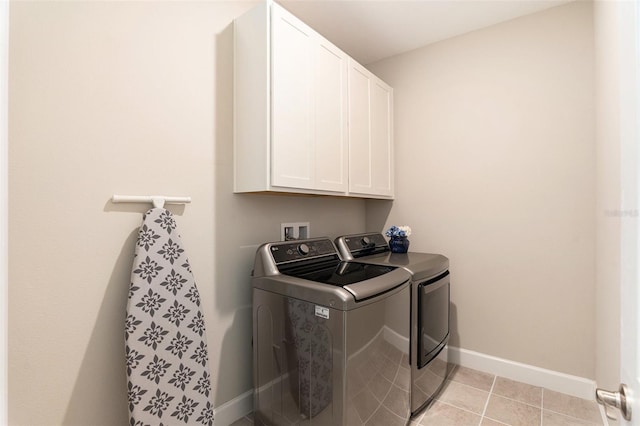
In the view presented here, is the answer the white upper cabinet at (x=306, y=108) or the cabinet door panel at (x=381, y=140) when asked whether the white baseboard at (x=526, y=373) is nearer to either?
the cabinet door panel at (x=381, y=140)

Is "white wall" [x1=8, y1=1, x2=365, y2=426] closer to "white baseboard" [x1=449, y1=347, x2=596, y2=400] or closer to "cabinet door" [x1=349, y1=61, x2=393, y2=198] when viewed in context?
"cabinet door" [x1=349, y1=61, x2=393, y2=198]

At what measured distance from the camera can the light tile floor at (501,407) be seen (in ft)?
5.83

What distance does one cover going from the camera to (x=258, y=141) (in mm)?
1676

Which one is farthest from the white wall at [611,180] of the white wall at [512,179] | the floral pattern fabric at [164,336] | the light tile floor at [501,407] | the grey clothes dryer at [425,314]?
the floral pattern fabric at [164,336]

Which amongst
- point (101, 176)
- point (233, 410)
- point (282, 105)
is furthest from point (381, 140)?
point (233, 410)

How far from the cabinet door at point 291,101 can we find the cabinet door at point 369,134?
462 millimetres

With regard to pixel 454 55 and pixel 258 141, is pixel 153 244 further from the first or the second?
pixel 454 55

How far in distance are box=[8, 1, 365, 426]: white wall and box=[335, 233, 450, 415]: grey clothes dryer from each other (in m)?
0.98

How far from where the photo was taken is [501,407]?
1904mm

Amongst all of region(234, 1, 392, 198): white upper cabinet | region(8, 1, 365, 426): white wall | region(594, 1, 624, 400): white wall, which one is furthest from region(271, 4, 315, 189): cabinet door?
region(594, 1, 624, 400): white wall

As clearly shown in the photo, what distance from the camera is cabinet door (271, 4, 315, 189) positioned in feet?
5.42

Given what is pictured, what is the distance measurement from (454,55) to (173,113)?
85.1 inches

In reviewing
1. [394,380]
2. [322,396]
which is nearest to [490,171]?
[394,380]

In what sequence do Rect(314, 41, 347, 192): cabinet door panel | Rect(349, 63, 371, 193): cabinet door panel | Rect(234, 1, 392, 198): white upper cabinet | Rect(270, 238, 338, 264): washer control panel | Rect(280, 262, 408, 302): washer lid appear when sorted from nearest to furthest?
Rect(280, 262, 408, 302): washer lid → Rect(234, 1, 392, 198): white upper cabinet → Rect(270, 238, 338, 264): washer control panel → Rect(314, 41, 347, 192): cabinet door panel → Rect(349, 63, 371, 193): cabinet door panel
